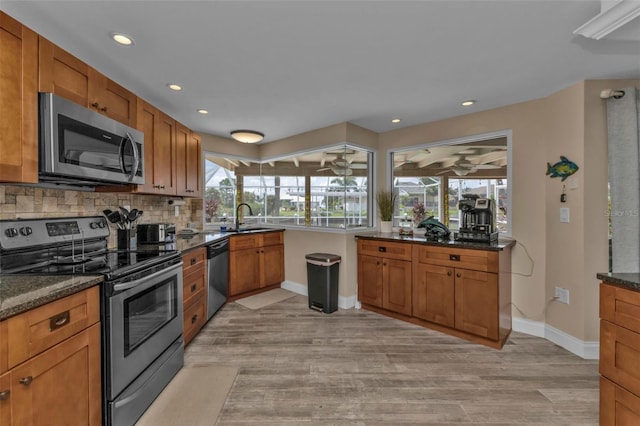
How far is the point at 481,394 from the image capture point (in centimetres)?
190

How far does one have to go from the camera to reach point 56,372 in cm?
121

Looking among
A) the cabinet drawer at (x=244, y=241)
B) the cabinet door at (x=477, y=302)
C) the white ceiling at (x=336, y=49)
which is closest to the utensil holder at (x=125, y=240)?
the white ceiling at (x=336, y=49)

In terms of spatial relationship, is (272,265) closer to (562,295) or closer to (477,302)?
(477,302)

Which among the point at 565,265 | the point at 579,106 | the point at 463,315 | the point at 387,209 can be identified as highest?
the point at 579,106

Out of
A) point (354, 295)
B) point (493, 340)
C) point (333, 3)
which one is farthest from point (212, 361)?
point (333, 3)

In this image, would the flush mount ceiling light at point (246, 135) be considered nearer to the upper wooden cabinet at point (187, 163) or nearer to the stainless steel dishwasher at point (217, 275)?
the upper wooden cabinet at point (187, 163)

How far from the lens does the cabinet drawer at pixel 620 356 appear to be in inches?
48.9

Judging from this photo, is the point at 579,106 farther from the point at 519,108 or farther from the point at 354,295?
the point at 354,295

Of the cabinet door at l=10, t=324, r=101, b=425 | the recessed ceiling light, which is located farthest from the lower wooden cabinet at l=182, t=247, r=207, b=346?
the recessed ceiling light

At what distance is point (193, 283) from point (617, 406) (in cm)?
301

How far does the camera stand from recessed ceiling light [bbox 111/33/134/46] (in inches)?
67.6

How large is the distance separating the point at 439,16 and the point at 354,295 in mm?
3062

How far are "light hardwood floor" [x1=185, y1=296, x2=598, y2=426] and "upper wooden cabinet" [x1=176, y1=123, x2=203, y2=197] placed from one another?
162 centimetres

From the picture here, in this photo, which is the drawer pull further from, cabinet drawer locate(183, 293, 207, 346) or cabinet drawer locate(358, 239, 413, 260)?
cabinet drawer locate(358, 239, 413, 260)
